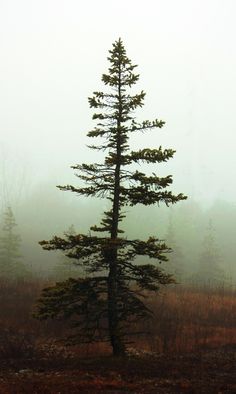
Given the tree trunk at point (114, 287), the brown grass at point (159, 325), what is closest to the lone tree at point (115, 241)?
the tree trunk at point (114, 287)

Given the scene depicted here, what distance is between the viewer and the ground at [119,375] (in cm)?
1077

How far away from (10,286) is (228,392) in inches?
840

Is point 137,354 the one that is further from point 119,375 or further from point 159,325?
point 119,375

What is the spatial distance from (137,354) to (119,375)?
614 cm

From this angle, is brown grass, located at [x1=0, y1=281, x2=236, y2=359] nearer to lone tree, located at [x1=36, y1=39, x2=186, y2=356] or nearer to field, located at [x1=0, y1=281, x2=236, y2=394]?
field, located at [x1=0, y1=281, x2=236, y2=394]

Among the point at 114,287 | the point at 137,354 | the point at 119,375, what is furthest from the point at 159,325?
the point at 119,375

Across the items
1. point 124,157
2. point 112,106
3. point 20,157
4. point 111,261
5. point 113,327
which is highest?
point 20,157

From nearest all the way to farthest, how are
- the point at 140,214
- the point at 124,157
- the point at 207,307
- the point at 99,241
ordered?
the point at 99,241 < the point at 124,157 < the point at 207,307 < the point at 140,214

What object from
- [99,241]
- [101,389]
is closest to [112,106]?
[99,241]

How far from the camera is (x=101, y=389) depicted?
35.2 ft

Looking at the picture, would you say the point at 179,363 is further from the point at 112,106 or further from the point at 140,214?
the point at 140,214

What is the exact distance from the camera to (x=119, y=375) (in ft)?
40.8

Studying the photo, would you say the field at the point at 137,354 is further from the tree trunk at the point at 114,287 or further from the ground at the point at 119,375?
the tree trunk at the point at 114,287

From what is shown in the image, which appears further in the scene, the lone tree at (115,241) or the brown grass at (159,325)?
the brown grass at (159,325)
